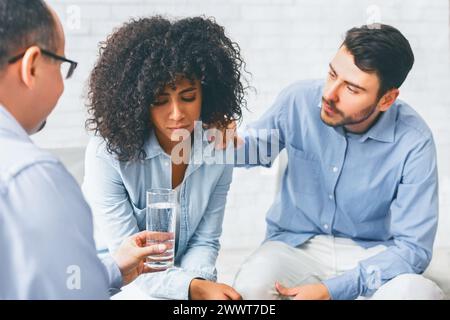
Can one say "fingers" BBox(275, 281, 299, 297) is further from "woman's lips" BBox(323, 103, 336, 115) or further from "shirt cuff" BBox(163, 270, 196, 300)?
"woman's lips" BBox(323, 103, 336, 115)

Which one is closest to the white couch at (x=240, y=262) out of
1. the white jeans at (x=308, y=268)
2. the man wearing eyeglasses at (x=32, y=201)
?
the white jeans at (x=308, y=268)

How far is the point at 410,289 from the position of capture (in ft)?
4.88

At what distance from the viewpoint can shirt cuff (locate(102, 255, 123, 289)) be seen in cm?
138

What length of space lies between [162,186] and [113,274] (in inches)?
9.2

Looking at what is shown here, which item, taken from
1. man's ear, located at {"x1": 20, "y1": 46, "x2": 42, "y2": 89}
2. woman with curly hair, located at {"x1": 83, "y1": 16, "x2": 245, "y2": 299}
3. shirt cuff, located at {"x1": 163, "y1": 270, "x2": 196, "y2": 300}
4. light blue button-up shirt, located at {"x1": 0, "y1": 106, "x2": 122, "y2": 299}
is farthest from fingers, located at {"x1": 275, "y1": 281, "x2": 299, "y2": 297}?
man's ear, located at {"x1": 20, "y1": 46, "x2": 42, "y2": 89}

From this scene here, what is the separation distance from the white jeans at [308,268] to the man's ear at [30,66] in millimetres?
698

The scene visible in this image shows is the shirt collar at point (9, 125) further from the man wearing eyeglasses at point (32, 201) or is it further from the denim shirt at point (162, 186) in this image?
the denim shirt at point (162, 186)

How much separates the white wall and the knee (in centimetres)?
17

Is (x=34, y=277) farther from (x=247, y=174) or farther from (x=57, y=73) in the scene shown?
(x=247, y=174)

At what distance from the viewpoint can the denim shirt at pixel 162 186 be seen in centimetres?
146

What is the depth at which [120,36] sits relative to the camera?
1450 millimetres

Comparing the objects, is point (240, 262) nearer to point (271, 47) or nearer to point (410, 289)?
point (410, 289)

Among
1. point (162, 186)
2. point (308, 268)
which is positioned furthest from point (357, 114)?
point (162, 186)
